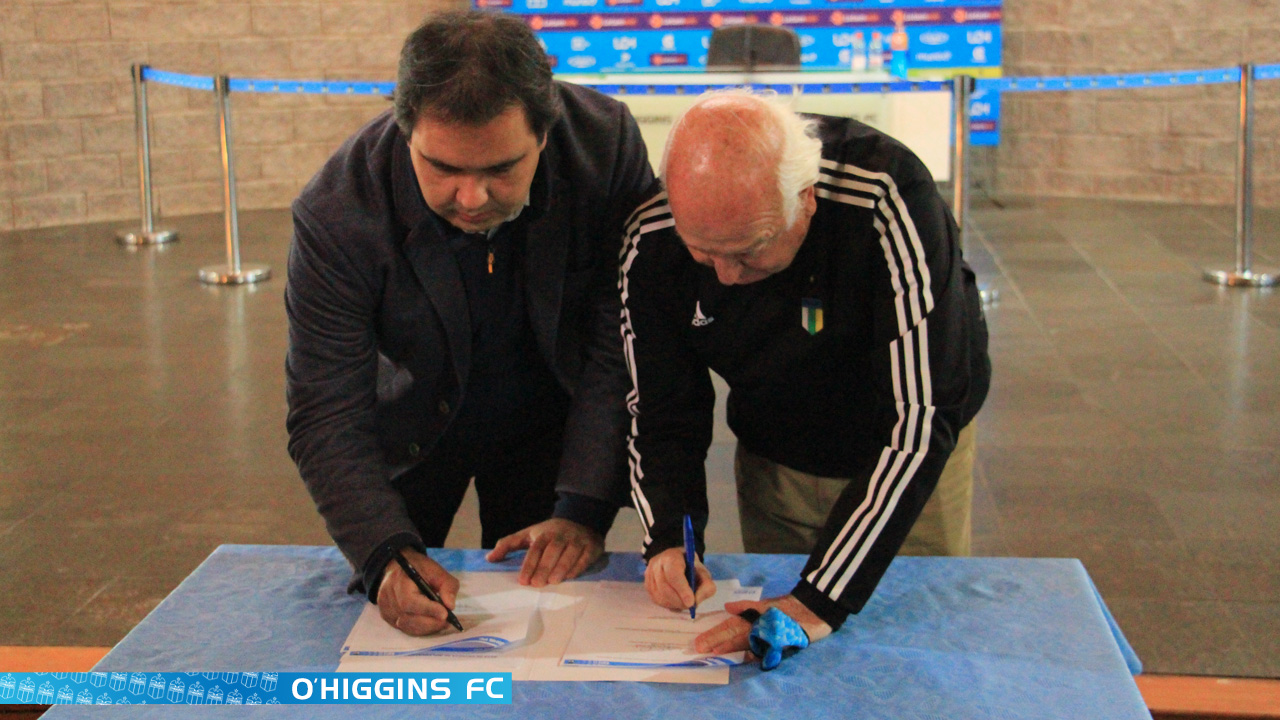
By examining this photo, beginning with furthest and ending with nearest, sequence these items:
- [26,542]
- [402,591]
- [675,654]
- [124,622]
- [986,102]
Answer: [986,102] → [26,542] → [124,622] → [402,591] → [675,654]

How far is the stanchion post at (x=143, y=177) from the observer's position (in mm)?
6805

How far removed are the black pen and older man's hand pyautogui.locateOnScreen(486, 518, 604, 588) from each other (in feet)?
0.53

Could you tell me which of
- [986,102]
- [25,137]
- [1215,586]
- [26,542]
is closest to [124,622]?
[26,542]

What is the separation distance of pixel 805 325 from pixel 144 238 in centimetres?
621

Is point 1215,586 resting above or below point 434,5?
below

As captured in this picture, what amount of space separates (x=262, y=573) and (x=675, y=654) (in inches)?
26.0

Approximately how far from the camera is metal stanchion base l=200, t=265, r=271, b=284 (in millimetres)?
6148

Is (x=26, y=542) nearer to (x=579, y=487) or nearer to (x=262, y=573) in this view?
(x=262, y=573)

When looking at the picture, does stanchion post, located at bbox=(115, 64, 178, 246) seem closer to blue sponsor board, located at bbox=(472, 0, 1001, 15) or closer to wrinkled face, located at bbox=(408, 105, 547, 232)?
blue sponsor board, located at bbox=(472, 0, 1001, 15)

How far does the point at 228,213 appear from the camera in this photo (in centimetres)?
617

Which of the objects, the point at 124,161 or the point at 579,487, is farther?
the point at 124,161

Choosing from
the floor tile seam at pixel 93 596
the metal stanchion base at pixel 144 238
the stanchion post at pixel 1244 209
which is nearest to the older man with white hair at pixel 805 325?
the floor tile seam at pixel 93 596

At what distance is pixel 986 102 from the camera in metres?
8.03

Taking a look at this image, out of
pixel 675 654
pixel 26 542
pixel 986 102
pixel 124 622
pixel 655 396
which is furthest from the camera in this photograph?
pixel 986 102
